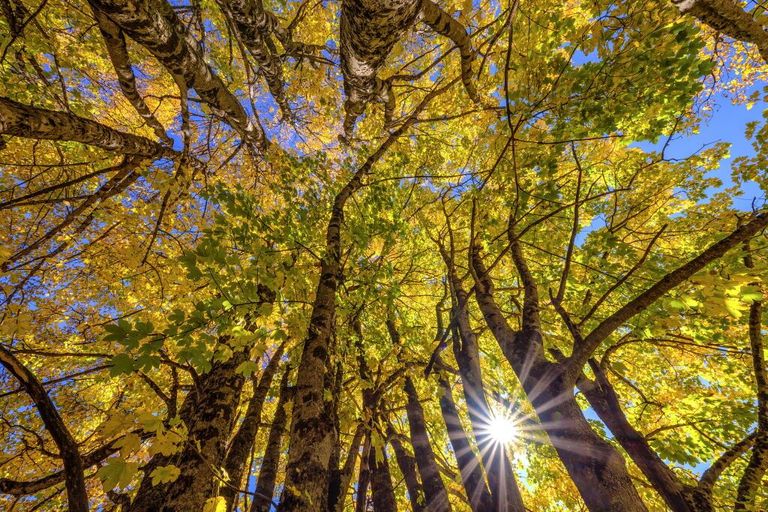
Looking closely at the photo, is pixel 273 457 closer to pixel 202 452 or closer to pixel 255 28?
pixel 202 452

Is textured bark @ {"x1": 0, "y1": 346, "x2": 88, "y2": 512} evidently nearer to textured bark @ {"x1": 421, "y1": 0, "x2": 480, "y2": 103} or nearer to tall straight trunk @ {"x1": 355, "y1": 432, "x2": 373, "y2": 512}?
tall straight trunk @ {"x1": 355, "y1": 432, "x2": 373, "y2": 512}

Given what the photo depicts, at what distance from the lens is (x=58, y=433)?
1707 millimetres

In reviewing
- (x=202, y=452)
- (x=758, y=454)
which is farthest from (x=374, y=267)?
(x=758, y=454)

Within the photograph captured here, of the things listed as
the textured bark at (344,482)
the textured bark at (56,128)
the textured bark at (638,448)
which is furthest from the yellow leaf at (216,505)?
the textured bark at (638,448)

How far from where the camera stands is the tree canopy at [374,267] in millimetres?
2354

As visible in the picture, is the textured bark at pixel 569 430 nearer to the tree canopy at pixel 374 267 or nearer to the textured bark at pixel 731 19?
the tree canopy at pixel 374 267

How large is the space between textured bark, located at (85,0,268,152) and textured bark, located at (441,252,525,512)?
473 centimetres

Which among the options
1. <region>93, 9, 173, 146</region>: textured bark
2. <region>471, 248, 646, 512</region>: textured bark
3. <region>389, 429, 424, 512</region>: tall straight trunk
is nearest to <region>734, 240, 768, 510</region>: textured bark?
<region>471, 248, 646, 512</region>: textured bark

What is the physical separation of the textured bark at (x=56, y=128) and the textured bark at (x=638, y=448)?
7327 millimetres

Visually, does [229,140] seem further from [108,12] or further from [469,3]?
[469,3]

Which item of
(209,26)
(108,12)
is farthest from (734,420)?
(209,26)

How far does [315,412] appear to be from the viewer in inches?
92.0

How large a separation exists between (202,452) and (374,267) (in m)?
3.05

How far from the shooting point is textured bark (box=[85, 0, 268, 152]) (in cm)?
311
